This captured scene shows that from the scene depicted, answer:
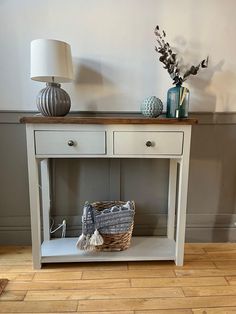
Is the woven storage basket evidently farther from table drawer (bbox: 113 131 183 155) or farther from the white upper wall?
the white upper wall

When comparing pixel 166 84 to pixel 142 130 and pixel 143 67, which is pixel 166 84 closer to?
pixel 143 67

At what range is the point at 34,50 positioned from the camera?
1327 mm

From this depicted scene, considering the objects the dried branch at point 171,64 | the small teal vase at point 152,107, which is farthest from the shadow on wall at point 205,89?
the small teal vase at point 152,107

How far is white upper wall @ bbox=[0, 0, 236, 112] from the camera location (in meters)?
1.56

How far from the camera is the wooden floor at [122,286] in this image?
118 centimetres

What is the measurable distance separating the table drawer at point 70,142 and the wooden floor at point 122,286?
0.73 meters

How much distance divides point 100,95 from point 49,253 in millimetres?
1090

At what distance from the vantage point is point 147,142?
1.36 m

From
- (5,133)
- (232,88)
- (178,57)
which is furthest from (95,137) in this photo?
(232,88)

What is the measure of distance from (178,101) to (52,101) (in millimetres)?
750

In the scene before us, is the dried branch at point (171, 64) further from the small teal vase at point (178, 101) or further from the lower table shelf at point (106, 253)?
the lower table shelf at point (106, 253)

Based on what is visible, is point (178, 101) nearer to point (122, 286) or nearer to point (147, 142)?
point (147, 142)

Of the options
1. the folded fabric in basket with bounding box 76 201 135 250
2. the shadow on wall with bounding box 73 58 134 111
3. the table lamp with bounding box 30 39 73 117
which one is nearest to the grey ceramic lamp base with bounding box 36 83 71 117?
the table lamp with bounding box 30 39 73 117

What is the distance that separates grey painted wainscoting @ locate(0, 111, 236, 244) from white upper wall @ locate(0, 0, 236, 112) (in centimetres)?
26
